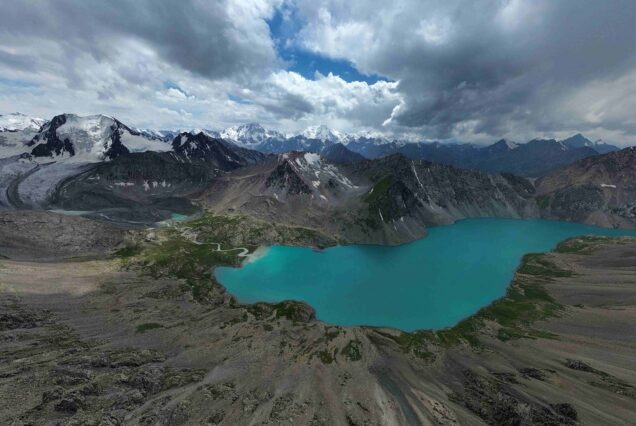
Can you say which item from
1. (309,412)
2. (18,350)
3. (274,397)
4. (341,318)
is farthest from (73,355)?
(341,318)

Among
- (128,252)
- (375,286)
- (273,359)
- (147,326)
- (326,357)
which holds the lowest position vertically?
(326,357)

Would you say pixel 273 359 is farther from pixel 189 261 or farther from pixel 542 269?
pixel 542 269

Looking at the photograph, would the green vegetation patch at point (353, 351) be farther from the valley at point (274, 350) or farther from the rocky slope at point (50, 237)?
the rocky slope at point (50, 237)

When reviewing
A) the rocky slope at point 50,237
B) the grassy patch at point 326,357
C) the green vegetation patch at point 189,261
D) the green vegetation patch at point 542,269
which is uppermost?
the rocky slope at point 50,237

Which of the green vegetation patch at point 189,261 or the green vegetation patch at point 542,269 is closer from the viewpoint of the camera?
the green vegetation patch at point 189,261

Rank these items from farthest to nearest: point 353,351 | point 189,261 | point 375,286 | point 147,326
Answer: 1. point 189,261
2. point 375,286
3. point 147,326
4. point 353,351

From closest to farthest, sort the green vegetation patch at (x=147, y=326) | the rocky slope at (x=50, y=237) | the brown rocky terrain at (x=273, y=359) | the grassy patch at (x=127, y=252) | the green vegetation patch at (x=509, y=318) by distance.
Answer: the brown rocky terrain at (x=273, y=359) < the green vegetation patch at (x=147, y=326) < the green vegetation patch at (x=509, y=318) < the rocky slope at (x=50, y=237) < the grassy patch at (x=127, y=252)

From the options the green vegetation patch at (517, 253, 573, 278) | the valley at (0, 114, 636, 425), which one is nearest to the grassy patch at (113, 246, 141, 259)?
the valley at (0, 114, 636, 425)

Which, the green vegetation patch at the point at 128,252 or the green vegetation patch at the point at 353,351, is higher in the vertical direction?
the green vegetation patch at the point at 128,252

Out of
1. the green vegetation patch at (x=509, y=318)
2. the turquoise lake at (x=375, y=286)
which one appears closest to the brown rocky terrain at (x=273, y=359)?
the green vegetation patch at (x=509, y=318)

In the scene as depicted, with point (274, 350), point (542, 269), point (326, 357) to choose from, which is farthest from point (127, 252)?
point (542, 269)
